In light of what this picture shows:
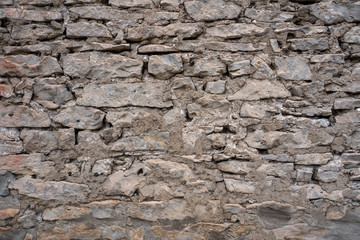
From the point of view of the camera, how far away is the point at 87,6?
1.52 meters

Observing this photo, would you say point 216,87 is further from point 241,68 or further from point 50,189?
point 50,189

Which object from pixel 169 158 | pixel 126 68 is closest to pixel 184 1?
pixel 126 68

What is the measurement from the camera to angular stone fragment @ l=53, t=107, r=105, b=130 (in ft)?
4.98

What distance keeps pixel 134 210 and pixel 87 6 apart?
127cm

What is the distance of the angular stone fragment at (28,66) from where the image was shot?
1515 millimetres

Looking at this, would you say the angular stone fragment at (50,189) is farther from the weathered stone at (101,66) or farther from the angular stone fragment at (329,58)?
Result: the angular stone fragment at (329,58)

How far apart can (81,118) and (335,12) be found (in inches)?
65.6

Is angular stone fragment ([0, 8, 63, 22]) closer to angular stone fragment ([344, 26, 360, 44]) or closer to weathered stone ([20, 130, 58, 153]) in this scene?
weathered stone ([20, 130, 58, 153])

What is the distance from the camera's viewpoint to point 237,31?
1520 mm

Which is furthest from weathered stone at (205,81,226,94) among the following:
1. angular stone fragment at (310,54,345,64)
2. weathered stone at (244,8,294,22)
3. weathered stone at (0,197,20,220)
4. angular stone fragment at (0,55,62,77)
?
weathered stone at (0,197,20,220)

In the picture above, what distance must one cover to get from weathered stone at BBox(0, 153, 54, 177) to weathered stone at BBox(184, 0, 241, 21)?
127cm

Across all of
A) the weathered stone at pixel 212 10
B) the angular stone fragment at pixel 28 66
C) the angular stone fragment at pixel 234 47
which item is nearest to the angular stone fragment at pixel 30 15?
the angular stone fragment at pixel 28 66

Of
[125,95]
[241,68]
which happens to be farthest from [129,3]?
[241,68]

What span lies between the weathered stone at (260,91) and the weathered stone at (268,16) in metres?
0.38
